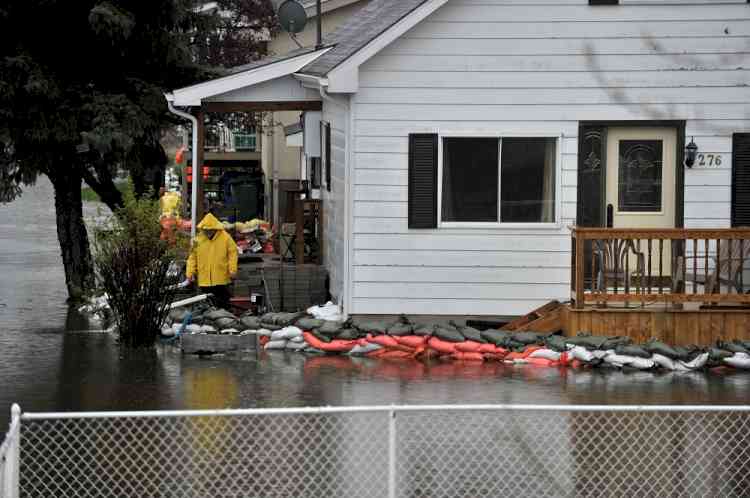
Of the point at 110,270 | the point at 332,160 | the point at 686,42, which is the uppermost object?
the point at 686,42

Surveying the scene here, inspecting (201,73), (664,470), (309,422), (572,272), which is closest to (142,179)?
(201,73)

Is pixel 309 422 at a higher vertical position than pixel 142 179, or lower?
lower

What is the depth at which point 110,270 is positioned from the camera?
17.5m

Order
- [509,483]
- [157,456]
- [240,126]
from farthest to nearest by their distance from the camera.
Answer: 1. [240,126]
2. [157,456]
3. [509,483]

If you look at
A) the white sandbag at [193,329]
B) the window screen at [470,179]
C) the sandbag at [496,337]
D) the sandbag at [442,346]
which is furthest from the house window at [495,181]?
the white sandbag at [193,329]

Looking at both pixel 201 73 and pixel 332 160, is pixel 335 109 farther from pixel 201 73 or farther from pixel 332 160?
pixel 201 73

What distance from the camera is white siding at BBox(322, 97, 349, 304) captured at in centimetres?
1880

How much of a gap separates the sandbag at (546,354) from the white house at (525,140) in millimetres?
1845

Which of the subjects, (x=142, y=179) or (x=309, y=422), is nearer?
(x=309, y=422)

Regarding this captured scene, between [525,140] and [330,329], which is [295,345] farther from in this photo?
[525,140]

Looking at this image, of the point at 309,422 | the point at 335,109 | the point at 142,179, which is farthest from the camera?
the point at 142,179

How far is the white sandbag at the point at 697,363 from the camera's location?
15.9 meters

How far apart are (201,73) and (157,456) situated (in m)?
13.2

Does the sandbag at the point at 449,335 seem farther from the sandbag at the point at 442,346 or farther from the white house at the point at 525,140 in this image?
the white house at the point at 525,140
